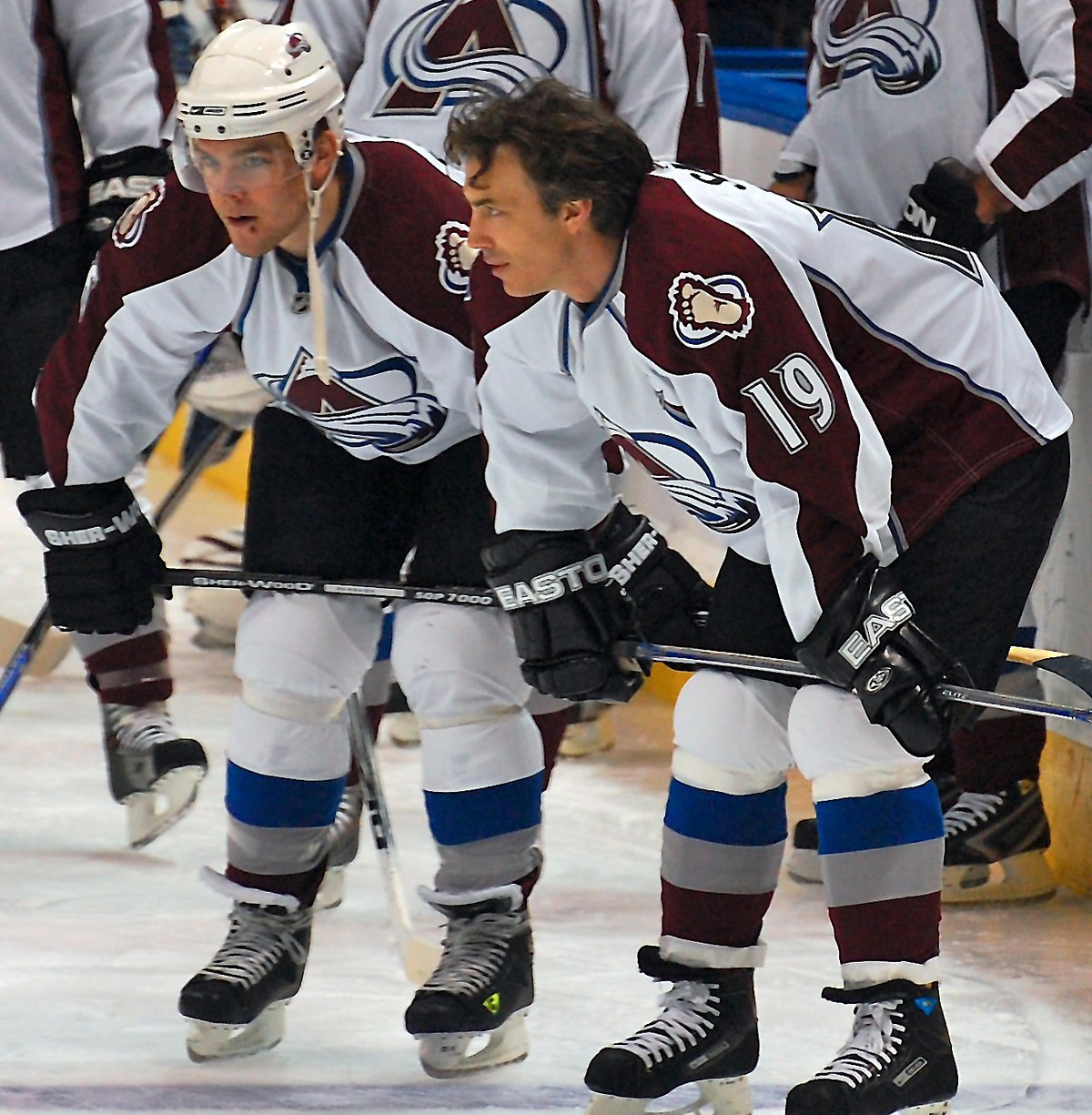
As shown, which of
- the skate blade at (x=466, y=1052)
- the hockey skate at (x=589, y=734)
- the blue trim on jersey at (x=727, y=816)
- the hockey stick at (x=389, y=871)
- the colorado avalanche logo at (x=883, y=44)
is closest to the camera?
the blue trim on jersey at (x=727, y=816)

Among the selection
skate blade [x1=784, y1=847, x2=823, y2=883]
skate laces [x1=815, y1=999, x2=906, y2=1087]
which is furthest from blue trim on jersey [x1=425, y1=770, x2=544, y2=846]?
skate blade [x1=784, y1=847, x2=823, y2=883]

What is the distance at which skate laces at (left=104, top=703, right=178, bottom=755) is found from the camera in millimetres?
2750

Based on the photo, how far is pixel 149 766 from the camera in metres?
2.75

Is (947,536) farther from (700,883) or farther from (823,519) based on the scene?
(700,883)

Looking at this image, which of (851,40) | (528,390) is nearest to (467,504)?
(528,390)

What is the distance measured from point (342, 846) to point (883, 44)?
1.26 m

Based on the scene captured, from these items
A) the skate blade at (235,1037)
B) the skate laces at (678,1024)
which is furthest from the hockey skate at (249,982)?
the skate laces at (678,1024)

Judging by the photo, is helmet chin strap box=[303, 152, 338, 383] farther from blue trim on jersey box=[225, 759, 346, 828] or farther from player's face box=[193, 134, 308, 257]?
blue trim on jersey box=[225, 759, 346, 828]

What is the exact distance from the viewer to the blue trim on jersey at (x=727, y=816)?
1938 millimetres

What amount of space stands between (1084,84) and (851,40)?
1.07ft

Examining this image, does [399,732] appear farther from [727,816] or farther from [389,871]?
[727,816]

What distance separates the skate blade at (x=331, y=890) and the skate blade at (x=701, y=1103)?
77 centimetres

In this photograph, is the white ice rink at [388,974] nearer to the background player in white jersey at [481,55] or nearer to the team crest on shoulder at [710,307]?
the team crest on shoulder at [710,307]

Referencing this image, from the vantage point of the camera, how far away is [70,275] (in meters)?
2.92
